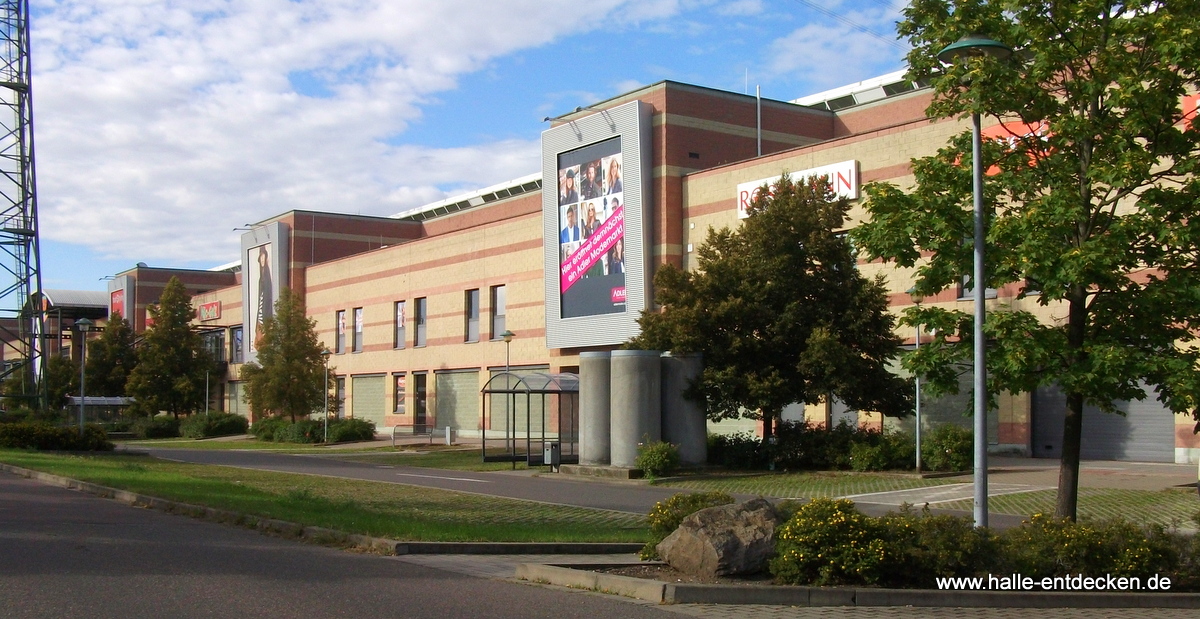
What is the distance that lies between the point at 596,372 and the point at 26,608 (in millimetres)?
20720

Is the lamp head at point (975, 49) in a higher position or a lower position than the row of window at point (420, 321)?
higher

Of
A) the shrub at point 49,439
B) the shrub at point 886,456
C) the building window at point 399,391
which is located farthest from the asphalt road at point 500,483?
the building window at point 399,391

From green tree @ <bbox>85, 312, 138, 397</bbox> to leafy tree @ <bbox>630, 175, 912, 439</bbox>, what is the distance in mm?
55927

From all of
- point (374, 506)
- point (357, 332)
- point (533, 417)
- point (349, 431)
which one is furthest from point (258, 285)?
point (374, 506)

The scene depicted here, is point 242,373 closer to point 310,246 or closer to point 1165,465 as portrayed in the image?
point 310,246

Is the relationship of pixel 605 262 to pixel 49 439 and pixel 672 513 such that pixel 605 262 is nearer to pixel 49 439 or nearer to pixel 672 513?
pixel 49 439

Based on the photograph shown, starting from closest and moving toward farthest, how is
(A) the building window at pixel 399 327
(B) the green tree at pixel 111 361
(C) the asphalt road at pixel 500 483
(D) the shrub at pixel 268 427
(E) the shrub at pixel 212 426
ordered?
1. (C) the asphalt road at pixel 500 483
2. (D) the shrub at pixel 268 427
3. (A) the building window at pixel 399 327
4. (E) the shrub at pixel 212 426
5. (B) the green tree at pixel 111 361

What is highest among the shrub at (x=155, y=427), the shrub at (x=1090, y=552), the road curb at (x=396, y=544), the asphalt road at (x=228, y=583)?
the shrub at (x=1090, y=552)

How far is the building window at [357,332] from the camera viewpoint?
205ft

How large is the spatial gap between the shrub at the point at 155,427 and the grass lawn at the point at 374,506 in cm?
3708

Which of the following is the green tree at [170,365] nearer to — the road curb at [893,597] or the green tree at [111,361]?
the green tree at [111,361]

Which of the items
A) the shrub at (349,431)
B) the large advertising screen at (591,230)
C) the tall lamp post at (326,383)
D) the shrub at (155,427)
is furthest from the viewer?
the shrub at (155,427)

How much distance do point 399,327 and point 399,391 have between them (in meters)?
3.40

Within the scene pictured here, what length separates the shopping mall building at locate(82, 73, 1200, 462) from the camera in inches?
1298
